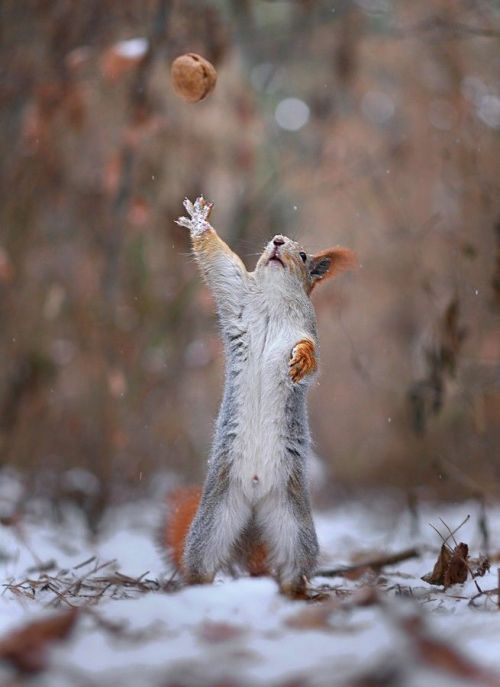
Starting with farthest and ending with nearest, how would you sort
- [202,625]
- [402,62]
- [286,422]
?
[402,62] → [286,422] → [202,625]

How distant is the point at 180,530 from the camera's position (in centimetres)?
339

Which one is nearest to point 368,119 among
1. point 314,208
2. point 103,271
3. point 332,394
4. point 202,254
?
point 314,208

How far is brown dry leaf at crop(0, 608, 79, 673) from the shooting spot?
1.70 m

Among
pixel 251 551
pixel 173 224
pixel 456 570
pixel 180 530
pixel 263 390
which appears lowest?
pixel 456 570

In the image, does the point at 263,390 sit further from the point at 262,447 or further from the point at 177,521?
the point at 177,521

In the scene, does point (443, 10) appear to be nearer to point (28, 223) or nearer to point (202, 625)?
point (28, 223)

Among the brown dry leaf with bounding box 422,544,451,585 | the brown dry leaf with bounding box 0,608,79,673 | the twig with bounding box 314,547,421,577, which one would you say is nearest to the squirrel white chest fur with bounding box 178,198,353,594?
the brown dry leaf with bounding box 422,544,451,585

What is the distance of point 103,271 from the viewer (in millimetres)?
6434

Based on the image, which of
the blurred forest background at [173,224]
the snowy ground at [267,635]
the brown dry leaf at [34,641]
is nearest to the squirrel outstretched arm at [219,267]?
the blurred forest background at [173,224]

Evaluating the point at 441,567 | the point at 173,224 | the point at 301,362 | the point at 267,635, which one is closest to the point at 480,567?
the point at 441,567

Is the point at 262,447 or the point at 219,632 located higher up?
the point at 262,447

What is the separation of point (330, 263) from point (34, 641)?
1.93 m

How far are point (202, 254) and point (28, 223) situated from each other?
3.49 m

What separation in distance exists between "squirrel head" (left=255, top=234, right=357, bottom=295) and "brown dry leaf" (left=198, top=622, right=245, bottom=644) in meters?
1.43
